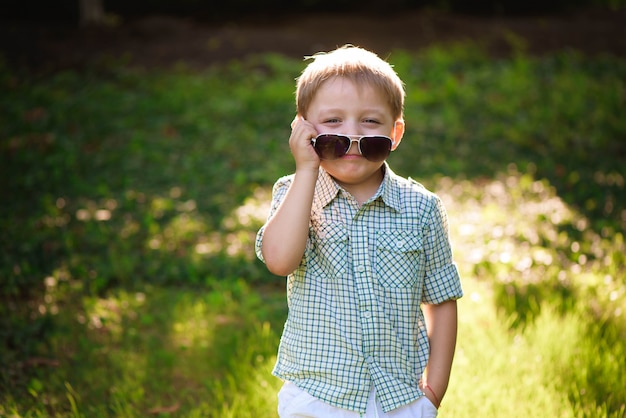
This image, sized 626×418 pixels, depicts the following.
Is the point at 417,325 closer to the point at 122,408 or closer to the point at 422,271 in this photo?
the point at 422,271

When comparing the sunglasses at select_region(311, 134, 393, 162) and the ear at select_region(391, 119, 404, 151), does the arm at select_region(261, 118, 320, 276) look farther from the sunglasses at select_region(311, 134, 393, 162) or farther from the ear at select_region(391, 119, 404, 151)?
the ear at select_region(391, 119, 404, 151)

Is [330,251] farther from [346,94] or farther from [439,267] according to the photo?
[346,94]

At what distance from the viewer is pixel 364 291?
6.53ft

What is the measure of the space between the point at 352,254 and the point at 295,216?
8.4 inches

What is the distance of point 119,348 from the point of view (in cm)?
361

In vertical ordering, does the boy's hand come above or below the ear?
below

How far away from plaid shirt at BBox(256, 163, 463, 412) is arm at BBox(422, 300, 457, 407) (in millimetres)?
36

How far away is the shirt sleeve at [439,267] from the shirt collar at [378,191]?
0.42 feet

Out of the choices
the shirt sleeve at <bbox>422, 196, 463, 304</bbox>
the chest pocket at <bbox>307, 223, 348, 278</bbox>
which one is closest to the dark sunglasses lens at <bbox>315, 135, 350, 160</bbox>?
the chest pocket at <bbox>307, 223, 348, 278</bbox>

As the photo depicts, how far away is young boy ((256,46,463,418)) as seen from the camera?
6.45 feet

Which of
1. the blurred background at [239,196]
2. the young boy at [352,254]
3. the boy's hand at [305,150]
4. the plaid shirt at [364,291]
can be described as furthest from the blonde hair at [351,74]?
the blurred background at [239,196]

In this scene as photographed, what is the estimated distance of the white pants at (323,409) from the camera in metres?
1.97

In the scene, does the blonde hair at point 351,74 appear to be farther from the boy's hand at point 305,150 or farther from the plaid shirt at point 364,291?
the plaid shirt at point 364,291

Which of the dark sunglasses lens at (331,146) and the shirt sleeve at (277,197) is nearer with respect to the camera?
the dark sunglasses lens at (331,146)
